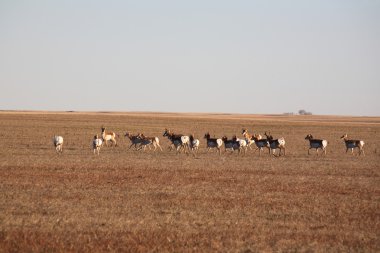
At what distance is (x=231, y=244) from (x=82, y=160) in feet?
55.5

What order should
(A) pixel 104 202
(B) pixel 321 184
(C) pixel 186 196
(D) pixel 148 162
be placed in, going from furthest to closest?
(D) pixel 148 162
(B) pixel 321 184
(C) pixel 186 196
(A) pixel 104 202

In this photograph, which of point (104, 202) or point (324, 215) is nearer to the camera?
point (324, 215)

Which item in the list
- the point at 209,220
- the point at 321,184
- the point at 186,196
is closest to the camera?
the point at 209,220

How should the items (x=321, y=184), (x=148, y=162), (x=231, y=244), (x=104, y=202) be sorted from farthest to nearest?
(x=148, y=162), (x=321, y=184), (x=104, y=202), (x=231, y=244)

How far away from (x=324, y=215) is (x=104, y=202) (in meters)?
5.80

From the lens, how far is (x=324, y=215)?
1463 centimetres

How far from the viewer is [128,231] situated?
41.0 feet

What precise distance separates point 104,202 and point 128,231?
11.1 feet

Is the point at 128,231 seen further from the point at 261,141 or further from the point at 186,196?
the point at 261,141

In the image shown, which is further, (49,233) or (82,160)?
(82,160)

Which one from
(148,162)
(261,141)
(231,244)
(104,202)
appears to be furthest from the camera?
(261,141)

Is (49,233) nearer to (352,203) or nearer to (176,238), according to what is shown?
(176,238)

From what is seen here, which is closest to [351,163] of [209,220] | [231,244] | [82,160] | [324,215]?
[82,160]

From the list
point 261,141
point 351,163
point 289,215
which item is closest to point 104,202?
point 289,215
